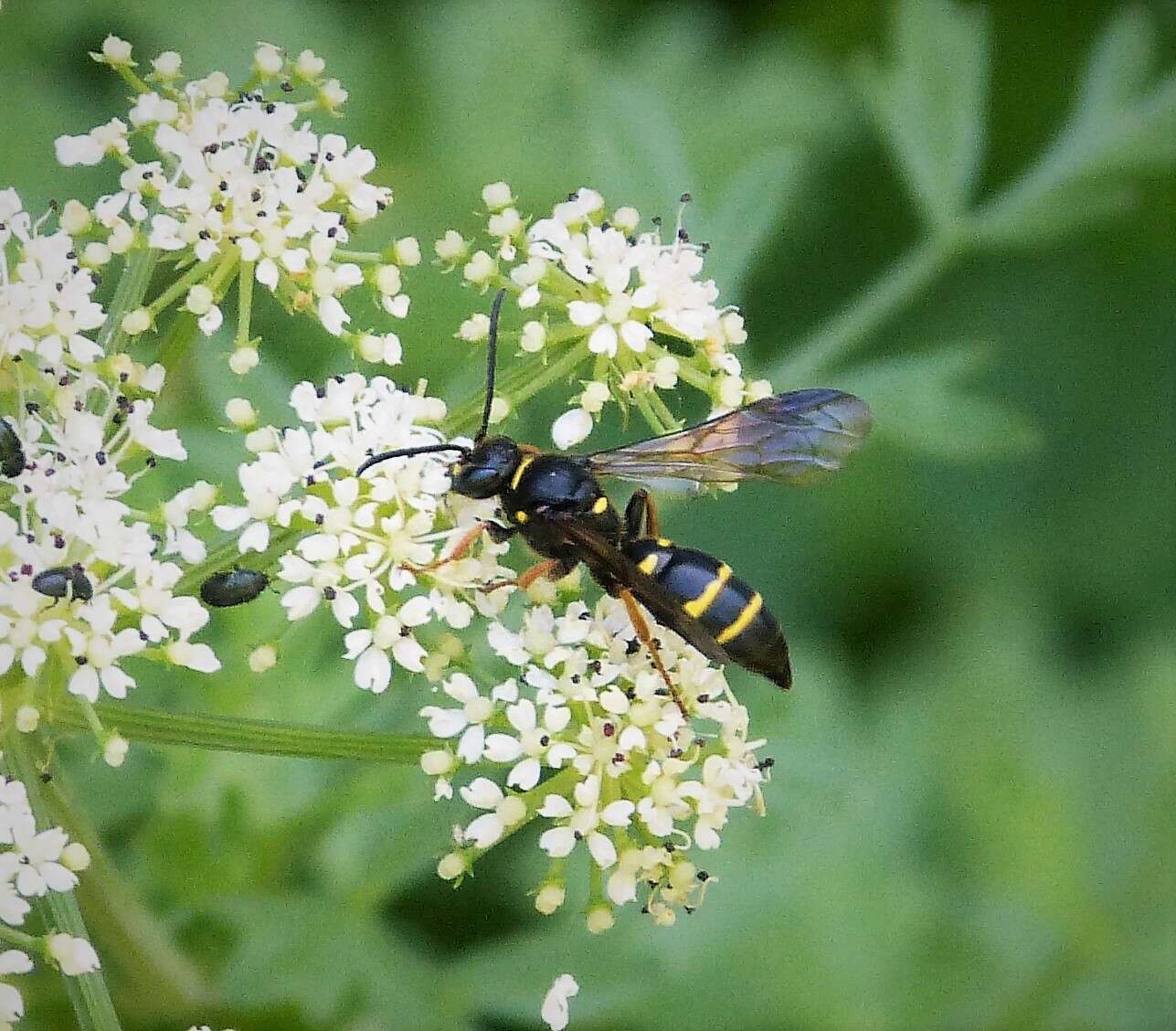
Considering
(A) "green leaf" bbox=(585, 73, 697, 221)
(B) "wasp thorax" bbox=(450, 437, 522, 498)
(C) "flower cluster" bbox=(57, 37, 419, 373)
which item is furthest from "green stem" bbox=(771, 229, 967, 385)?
(C) "flower cluster" bbox=(57, 37, 419, 373)

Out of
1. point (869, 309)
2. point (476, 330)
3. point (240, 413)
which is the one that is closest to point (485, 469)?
point (476, 330)

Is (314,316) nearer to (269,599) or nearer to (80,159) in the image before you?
(80,159)

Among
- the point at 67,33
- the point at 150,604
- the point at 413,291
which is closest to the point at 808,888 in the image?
the point at 413,291

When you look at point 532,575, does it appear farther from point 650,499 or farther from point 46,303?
point 46,303

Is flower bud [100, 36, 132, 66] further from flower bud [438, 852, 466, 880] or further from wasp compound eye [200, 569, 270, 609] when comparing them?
flower bud [438, 852, 466, 880]

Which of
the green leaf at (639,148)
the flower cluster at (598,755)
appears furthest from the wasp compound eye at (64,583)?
the green leaf at (639,148)

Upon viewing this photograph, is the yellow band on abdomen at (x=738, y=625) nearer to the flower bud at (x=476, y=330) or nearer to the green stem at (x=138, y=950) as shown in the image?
the flower bud at (x=476, y=330)
